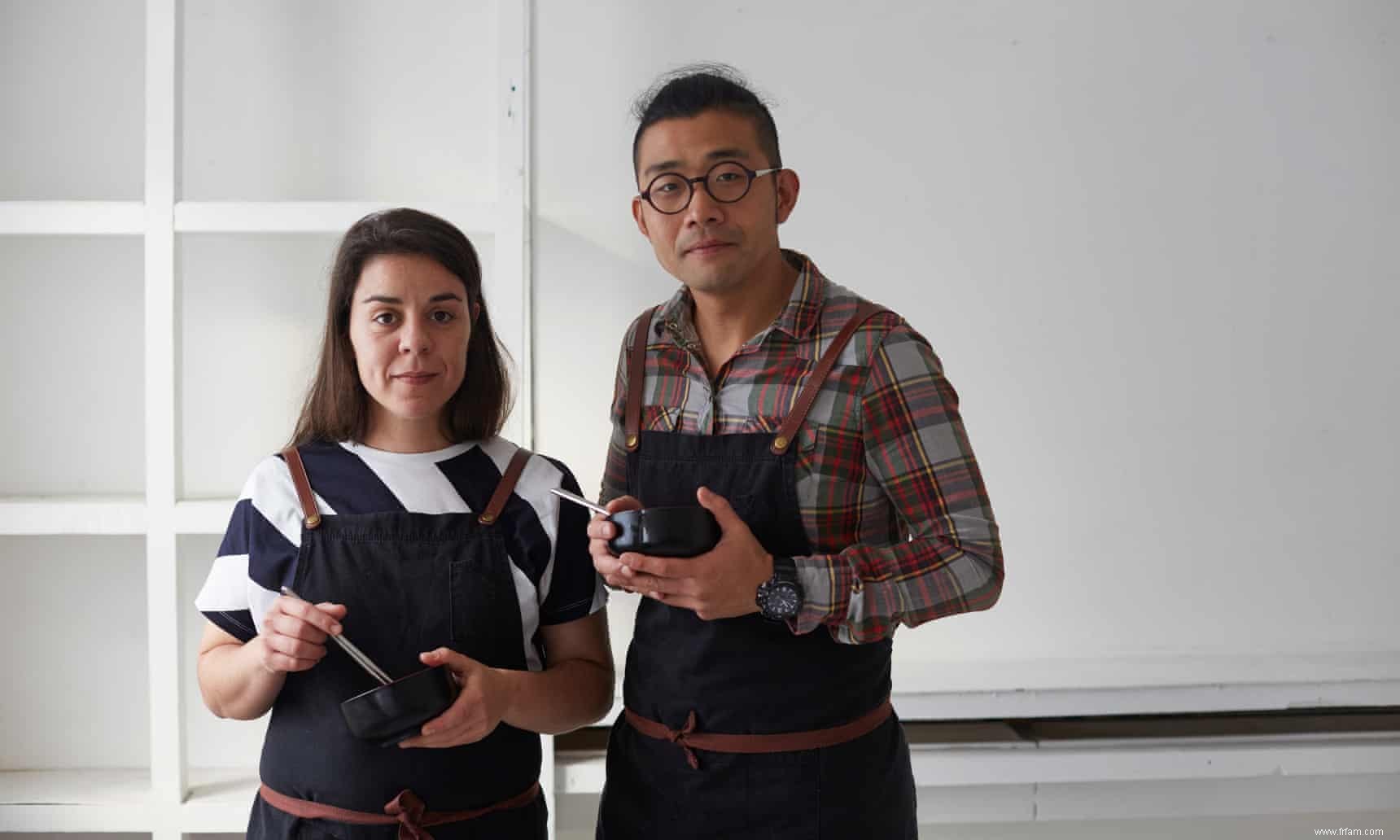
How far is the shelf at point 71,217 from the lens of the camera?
1.84 m

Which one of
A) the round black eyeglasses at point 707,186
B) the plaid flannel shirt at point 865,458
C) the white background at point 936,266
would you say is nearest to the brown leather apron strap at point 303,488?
the plaid flannel shirt at point 865,458

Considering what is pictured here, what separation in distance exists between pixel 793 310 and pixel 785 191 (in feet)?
0.54

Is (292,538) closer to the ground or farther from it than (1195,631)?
farther from it

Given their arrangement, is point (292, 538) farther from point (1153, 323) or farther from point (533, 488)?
point (1153, 323)

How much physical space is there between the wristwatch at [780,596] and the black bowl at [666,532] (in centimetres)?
9

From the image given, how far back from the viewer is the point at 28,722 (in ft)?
6.96

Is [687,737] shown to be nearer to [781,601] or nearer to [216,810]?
[781,601]

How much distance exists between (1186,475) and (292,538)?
1824 mm

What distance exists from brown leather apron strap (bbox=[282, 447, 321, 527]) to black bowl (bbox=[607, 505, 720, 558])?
1.21ft

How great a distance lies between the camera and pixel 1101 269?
216 centimetres

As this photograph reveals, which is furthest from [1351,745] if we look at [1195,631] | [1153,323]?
[1153,323]

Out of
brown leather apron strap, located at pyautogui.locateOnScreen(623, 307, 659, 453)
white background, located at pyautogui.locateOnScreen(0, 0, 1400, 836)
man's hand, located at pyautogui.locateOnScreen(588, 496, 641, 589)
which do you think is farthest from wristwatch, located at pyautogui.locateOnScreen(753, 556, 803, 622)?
white background, located at pyautogui.locateOnScreen(0, 0, 1400, 836)

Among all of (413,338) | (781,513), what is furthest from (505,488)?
(781,513)

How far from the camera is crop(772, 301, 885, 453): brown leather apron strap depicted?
124 centimetres
